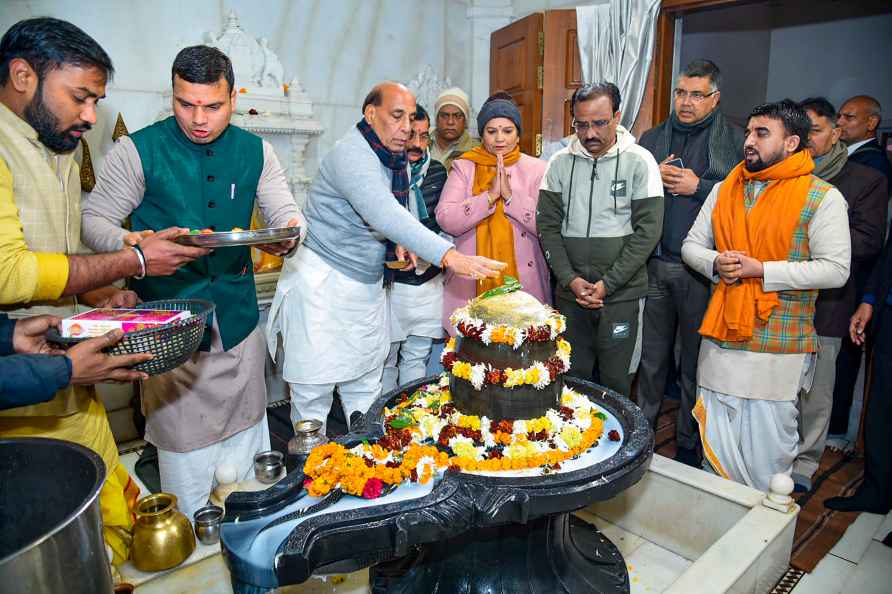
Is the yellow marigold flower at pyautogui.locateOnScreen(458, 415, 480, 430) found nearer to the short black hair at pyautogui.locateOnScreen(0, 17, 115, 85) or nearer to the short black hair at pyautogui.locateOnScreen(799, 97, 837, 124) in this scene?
the short black hair at pyautogui.locateOnScreen(0, 17, 115, 85)

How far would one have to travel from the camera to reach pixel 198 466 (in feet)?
9.02

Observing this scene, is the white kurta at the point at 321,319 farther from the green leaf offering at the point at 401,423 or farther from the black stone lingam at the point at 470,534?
the green leaf offering at the point at 401,423

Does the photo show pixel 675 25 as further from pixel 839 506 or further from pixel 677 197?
pixel 839 506

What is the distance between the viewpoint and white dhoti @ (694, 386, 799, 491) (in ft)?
9.63

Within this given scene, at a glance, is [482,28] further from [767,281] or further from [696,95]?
[767,281]

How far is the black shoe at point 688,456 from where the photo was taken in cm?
348

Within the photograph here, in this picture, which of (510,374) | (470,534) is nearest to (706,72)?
(510,374)

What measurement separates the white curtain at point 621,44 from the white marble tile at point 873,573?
3.32 meters

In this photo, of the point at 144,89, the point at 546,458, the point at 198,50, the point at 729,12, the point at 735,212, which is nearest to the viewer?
the point at 546,458

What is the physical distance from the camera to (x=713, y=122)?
3389mm

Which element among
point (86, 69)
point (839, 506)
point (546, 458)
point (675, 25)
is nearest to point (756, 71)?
point (675, 25)

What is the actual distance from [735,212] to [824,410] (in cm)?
125

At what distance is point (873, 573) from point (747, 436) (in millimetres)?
718

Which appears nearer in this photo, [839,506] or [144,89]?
[839,506]
